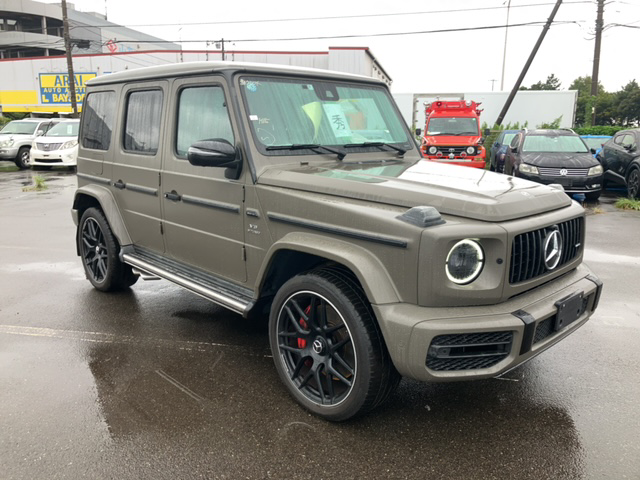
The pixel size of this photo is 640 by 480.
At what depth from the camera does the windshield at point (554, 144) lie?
12.0m

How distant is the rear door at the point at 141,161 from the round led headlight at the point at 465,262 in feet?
8.42

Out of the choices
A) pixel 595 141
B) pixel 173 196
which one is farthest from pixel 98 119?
pixel 595 141

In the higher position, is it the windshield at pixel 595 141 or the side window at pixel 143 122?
the side window at pixel 143 122

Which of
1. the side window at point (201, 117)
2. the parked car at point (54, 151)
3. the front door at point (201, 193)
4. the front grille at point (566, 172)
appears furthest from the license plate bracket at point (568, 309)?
the parked car at point (54, 151)

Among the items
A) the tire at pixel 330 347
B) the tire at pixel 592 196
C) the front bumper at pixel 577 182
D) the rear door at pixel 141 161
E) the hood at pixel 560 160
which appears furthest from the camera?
the tire at pixel 592 196

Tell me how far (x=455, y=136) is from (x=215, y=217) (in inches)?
545

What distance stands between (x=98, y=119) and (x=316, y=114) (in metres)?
2.48

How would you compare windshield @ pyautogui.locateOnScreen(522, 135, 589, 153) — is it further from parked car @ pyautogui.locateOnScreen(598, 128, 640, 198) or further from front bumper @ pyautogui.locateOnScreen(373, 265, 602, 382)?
front bumper @ pyautogui.locateOnScreen(373, 265, 602, 382)

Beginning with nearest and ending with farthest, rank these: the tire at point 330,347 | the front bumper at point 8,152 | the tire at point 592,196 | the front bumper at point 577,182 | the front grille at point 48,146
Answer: the tire at point 330,347
the front bumper at point 577,182
the tire at point 592,196
the front grille at point 48,146
the front bumper at point 8,152

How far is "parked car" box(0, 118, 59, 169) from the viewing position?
59.3 ft

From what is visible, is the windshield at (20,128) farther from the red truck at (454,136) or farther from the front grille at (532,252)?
the front grille at (532,252)

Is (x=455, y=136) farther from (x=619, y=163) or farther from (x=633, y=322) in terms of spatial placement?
(x=633, y=322)

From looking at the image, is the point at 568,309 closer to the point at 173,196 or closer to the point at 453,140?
the point at 173,196

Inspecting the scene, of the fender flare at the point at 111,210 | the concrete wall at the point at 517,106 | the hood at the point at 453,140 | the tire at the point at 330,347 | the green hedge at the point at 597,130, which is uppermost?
the concrete wall at the point at 517,106
